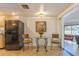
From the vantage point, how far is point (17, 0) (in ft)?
7.49

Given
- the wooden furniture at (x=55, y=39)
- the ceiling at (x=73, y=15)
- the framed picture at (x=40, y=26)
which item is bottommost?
the wooden furniture at (x=55, y=39)

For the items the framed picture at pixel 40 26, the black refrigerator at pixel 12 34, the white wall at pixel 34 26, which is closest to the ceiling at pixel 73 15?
the white wall at pixel 34 26

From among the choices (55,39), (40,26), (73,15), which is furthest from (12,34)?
(73,15)

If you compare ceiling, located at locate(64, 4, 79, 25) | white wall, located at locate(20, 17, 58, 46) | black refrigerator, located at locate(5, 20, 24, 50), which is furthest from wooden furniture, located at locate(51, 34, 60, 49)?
black refrigerator, located at locate(5, 20, 24, 50)

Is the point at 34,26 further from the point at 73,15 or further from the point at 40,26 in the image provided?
the point at 73,15

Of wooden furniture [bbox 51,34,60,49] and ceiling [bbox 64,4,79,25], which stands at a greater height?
ceiling [bbox 64,4,79,25]

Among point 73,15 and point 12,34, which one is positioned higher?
point 73,15

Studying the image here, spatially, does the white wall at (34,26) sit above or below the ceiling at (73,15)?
below

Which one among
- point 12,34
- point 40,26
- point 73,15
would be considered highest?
point 73,15

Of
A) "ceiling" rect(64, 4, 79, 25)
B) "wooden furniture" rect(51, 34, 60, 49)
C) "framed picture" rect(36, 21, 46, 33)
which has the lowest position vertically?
"wooden furniture" rect(51, 34, 60, 49)

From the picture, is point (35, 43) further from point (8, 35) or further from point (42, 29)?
point (8, 35)

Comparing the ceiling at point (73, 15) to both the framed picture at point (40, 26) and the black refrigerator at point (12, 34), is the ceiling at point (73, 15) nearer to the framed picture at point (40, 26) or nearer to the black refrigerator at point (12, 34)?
the framed picture at point (40, 26)

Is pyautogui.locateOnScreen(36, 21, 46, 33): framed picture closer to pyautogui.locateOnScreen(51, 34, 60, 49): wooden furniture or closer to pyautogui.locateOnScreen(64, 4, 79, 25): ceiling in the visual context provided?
pyautogui.locateOnScreen(51, 34, 60, 49): wooden furniture

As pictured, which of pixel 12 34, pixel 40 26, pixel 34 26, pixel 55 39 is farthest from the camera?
pixel 34 26
